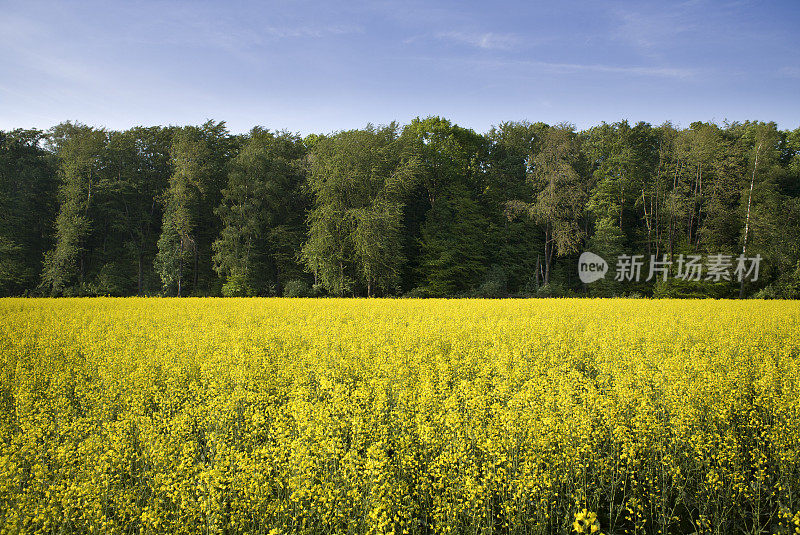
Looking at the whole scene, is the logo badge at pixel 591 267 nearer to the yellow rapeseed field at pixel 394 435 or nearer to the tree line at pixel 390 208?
the tree line at pixel 390 208

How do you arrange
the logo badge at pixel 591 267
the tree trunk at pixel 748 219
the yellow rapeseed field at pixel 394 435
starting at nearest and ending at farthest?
the yellow rapeseed field at pixel 394 435 < the tree trunk at pixel 748 219 < the logo badge at pixel 591 267

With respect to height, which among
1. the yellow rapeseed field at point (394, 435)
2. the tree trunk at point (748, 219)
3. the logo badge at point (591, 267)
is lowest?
the yellow rapeseed field at point (394, 435)

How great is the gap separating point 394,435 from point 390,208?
29.0 metres

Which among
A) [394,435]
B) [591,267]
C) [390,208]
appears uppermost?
[390,208]

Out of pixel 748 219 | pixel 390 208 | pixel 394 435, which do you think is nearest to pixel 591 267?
pixel 748 219

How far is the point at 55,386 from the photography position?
22.5ft

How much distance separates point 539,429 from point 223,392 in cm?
459

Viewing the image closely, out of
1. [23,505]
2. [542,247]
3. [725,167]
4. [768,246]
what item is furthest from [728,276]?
[23,505]

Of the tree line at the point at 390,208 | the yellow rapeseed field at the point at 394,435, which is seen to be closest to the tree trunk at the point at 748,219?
the tree line at the point at 390,208

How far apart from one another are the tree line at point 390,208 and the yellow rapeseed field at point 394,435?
2352 cm

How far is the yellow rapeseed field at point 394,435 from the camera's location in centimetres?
382

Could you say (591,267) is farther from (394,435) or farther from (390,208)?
(394,435)

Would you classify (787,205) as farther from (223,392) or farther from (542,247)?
(223,392)

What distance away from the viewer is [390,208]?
33406 mm
